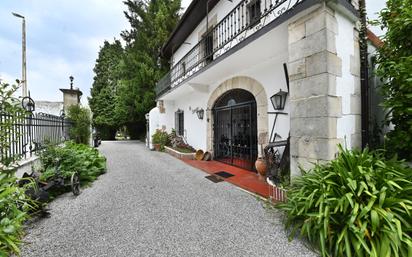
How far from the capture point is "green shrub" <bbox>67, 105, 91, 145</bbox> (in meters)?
7.52

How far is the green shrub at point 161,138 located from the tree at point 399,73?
30.3 feet

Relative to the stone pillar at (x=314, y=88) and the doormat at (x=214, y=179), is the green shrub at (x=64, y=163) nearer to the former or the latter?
the doormat at (x=214, y=179)

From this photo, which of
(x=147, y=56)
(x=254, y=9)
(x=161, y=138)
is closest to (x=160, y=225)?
(x=254, y=9)

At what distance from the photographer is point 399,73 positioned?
2.66m

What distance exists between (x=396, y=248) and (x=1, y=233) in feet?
13.0

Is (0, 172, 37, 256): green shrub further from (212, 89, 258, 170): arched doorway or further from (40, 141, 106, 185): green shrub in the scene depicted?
(212, 89, 258, 170): arched doorway

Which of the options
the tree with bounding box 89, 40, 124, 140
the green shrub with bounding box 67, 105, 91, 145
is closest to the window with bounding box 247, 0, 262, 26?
the green shrub with bounding box 67, 105, 91, 145

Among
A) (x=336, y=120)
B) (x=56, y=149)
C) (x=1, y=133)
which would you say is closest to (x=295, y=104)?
(x=336, y=120)

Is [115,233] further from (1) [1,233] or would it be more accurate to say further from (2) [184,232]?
(1) [1,233]

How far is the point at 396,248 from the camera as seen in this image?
→ 1.63 meters

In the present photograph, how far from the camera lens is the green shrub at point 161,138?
33.7 feet

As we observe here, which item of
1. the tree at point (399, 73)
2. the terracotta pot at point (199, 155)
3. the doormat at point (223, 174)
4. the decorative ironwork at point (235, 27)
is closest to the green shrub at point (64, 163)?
the doormat at point (223, 174)

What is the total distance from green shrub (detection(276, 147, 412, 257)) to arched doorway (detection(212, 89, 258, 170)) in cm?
300

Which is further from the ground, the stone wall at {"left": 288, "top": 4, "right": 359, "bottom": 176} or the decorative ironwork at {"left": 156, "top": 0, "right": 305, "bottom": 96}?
the decorative ironwork at {"left": 156, "top": 0, "right": 305, "bottom": 96}
